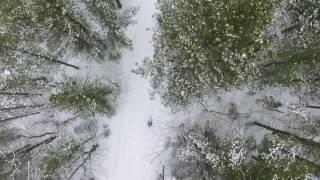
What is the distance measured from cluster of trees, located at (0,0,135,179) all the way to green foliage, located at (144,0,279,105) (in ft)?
16.2

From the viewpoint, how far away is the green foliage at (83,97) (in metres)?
24.2

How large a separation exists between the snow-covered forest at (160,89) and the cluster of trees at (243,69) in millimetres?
66

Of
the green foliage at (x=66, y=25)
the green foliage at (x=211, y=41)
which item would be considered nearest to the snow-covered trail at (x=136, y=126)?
the green foliage at (x=66, y=25)

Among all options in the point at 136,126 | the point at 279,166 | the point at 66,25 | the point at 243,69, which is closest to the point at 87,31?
the point at 66,25

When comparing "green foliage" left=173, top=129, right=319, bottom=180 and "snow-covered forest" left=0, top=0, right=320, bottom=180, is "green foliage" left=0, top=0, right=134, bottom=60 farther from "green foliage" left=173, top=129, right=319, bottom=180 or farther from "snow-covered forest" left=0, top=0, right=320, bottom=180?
"green foliage" left=173, top=129, right=319, bottom=180

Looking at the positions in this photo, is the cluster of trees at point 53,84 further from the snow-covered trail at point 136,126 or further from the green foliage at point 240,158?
the green foliage at point 240,158

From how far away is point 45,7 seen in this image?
22.9 metres

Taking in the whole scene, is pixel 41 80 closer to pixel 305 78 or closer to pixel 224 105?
pixel 224 105

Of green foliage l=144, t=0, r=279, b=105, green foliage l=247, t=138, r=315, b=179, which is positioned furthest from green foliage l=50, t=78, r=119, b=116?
green foliage l=247, t=138, r=315, b=179

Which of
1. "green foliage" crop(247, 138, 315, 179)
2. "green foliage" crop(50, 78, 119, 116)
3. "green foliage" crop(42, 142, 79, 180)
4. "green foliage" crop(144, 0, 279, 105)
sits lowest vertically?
"green foliage" crop(42, 142, 79, 180)

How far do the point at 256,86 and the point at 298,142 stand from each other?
480 cm

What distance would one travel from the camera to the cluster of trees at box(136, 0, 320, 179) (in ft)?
69.8

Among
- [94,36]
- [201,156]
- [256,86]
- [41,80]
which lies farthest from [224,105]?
[41,80]

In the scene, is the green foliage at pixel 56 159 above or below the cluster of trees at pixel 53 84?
below
